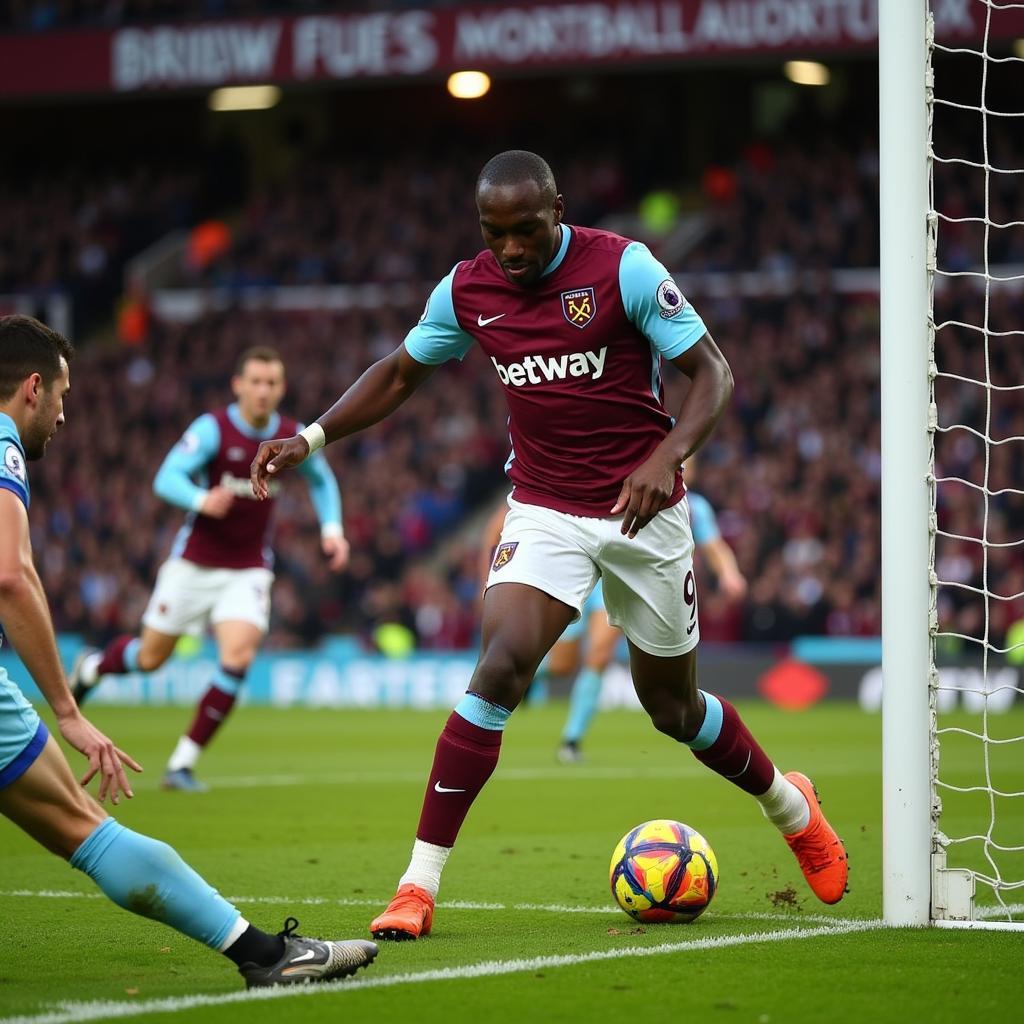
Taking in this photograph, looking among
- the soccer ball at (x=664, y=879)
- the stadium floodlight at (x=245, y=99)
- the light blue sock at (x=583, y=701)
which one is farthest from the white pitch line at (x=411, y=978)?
the stadium floodlight at (x=245, y=99)

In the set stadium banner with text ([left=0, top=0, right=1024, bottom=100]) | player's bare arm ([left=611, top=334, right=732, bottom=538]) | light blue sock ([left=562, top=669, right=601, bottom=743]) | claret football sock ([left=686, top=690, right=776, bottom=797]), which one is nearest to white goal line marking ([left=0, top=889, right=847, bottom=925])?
claret football sock ([left=686, top=690, right=776, bottom=797])

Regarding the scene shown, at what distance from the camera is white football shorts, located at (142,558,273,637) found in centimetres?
1106

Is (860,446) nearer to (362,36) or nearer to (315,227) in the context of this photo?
(362,36)

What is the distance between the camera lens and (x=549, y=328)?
5.84 meters

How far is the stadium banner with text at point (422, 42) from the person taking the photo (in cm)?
2423

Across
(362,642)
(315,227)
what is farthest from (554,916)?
(315,227)

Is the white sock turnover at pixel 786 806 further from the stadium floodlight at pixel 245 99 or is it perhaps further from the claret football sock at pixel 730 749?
the stadium floodlight at pixel 245 99

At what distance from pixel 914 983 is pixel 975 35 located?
19465mm

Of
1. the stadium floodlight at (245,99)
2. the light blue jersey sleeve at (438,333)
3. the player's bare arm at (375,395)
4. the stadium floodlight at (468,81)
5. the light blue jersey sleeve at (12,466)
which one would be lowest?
the light blue jersey sleeve at (12,466)

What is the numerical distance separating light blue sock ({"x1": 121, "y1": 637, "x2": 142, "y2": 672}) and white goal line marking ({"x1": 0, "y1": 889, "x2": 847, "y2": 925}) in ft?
15.0

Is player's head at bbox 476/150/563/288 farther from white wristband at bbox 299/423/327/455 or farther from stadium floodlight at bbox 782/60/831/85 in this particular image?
stadium floodlight at bbox 782/60/831/85

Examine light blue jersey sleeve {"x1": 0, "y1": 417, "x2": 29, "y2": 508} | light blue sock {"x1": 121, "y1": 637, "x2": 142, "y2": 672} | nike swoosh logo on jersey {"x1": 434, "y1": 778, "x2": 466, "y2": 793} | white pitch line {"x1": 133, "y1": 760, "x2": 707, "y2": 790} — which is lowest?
white pitch line {"x1": 133, "y1": 760, "x2": 707, "y2": 790}

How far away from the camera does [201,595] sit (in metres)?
11.1

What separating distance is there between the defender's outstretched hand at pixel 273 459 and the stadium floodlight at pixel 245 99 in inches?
949
